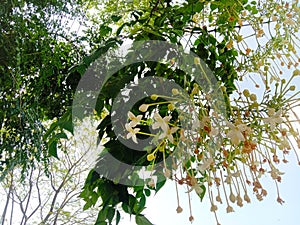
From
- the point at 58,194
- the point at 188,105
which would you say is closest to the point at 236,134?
the point at 188,105

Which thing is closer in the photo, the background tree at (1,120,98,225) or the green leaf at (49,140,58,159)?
the green leaf at (49,140,58,159)

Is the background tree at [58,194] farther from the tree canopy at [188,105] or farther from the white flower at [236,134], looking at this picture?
the white flower at [236,134]

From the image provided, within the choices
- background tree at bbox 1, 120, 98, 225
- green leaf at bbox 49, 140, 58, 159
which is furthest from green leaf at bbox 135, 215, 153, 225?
background tree at bbox 1, 120, 98, 225

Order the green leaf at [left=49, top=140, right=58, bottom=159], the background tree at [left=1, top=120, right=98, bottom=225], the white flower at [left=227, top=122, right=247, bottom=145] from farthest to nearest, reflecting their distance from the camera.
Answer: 1. the background tree at [left=1, top=120, right=98, bottom=225]
2. the green leaf at [left=49, top=140, right=58, bottom=159]
3. the white flower at [left=227, top=122, right=247, bottom=145]

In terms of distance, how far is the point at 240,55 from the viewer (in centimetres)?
69

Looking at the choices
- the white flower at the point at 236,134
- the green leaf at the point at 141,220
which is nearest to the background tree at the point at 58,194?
the green leaf at the point at 141,220

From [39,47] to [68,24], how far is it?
18 cm

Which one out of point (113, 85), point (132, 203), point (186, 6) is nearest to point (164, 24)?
point (186, 6)

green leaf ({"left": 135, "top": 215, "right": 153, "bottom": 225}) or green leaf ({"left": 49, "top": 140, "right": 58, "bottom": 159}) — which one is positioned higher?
A: green leaf ({"left": 49, "top": 140, "right": 58, "bottom": 159})

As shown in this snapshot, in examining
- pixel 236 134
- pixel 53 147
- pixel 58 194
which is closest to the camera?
pixel 236 134

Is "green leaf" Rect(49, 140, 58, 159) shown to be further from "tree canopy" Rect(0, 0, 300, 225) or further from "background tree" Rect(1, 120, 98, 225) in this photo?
"background tree" Rect(1, 120, 98, 225)

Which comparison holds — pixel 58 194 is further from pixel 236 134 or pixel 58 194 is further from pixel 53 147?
pixel 236 134

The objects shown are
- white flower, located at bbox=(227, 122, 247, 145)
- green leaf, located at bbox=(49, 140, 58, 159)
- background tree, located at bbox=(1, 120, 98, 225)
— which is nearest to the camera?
white flower, located at bbox=(227, 122, 247, 145)

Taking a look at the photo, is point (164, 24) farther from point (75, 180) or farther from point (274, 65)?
point (75, 180)
